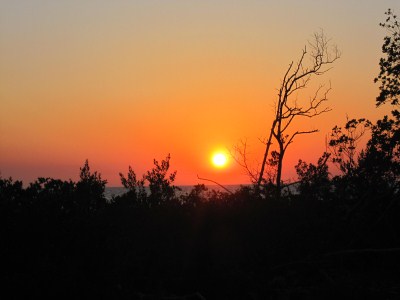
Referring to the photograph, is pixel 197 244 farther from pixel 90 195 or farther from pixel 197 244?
pixel 90 195

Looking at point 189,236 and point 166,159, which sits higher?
point 166,159

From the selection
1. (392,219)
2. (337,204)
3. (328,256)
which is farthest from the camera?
(337,204)

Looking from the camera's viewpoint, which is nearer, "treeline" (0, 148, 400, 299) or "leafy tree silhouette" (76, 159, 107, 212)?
"treeline" (0, 148, 400, 299)

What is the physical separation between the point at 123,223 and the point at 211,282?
2105mm

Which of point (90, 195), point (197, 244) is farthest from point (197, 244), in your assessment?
point (90, 195)

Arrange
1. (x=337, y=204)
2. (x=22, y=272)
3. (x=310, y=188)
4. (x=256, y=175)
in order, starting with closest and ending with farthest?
(x=22, y=272)
(x=337, y=204)
(x=310, y=188)
(x=256, y=175)

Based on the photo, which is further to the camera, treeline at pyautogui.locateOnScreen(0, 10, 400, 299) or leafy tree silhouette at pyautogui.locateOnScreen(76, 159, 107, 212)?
leafy tree silhouette at pyautogui.locateOnScreen(76, 159, 107, 212)

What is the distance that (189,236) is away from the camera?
9102 millimetres

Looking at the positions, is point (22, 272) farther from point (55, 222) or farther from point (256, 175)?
point (256, 175)

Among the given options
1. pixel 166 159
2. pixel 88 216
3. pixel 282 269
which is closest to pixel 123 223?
pixel 88 216

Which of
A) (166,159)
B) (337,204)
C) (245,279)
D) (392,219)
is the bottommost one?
(245,279)

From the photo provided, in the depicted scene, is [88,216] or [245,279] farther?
[88,216]

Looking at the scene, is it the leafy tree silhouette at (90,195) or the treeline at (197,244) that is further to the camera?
the leafy tree silhouette at (90,195)

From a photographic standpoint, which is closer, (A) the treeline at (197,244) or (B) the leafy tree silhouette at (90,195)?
(A) the treeline at (197,244)
